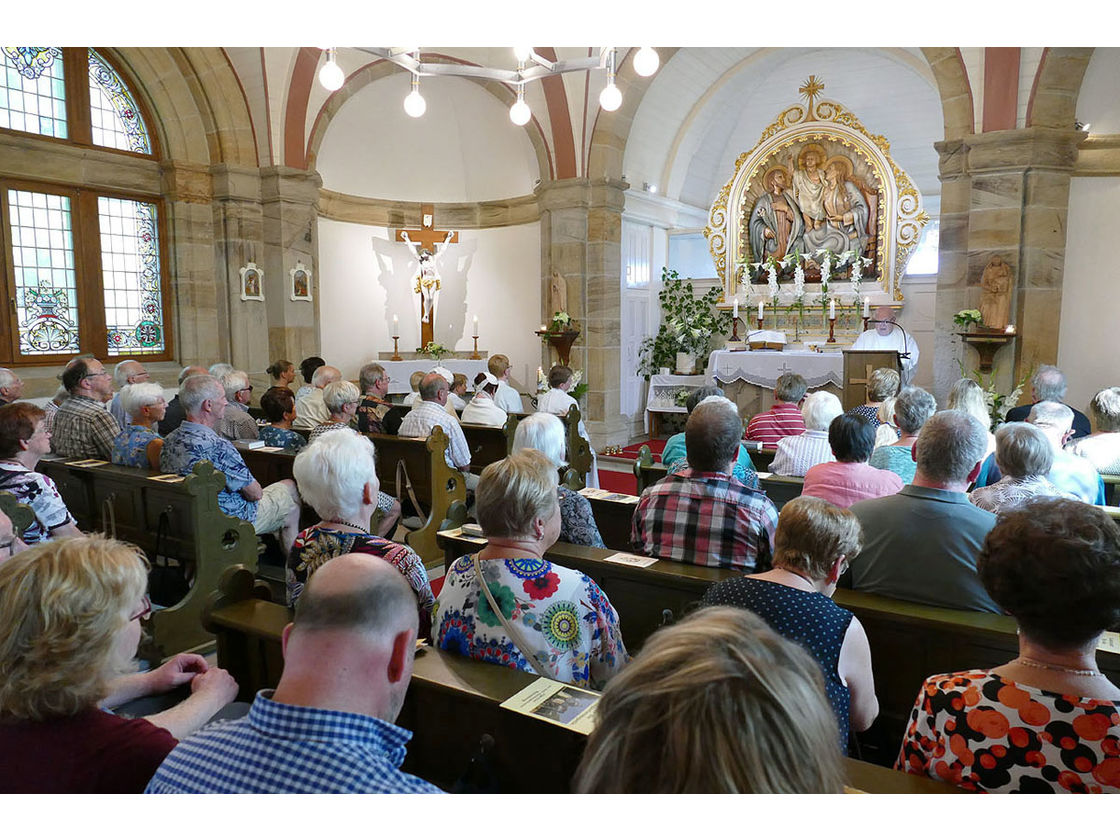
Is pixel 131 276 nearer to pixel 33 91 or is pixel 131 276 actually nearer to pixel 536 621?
pixel 33 91

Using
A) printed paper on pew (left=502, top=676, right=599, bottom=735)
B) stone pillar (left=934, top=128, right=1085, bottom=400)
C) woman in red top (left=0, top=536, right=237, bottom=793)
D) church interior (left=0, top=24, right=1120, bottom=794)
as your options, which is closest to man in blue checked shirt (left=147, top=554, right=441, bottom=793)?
woman in red top (left=0, top=536, right=237, bottom=793)

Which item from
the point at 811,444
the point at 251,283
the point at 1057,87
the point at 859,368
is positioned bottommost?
the point at 811,444

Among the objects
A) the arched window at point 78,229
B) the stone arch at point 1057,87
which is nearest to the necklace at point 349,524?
the arched window at point 78,229

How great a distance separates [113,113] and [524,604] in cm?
1008

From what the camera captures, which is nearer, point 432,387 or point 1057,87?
point 432,387

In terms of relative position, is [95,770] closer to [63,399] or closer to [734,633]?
[734,633]

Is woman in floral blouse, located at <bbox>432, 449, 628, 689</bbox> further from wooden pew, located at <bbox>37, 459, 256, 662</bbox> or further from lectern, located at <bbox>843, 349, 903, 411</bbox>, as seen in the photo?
lectern, located at <bbox>843, 349, 903, 411</bbox>

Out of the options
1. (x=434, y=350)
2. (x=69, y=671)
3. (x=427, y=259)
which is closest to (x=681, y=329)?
(x=434, y=350)

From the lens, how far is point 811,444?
16.1 ft

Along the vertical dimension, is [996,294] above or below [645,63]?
below

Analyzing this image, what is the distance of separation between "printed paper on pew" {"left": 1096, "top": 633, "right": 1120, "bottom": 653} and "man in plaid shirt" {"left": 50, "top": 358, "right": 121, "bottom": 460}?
5.28 m

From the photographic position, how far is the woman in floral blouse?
226cm

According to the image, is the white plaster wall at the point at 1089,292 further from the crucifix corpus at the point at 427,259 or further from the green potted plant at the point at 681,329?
the crucifix corpus at the point at 427,259

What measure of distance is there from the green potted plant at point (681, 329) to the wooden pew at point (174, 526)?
29.5 feet
